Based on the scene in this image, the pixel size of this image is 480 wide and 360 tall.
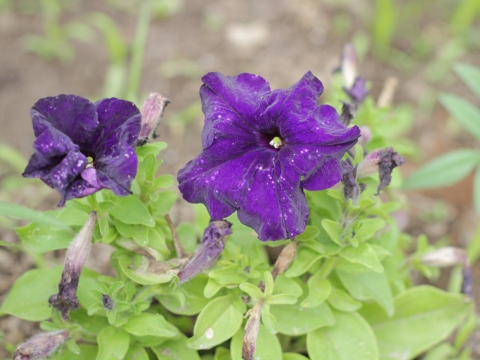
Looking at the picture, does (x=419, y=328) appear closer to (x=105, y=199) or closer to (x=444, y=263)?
(x=444, y=263)

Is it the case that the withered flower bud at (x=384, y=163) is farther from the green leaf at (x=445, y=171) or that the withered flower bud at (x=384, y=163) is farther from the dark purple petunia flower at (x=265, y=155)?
the green leaf at (x=445, y=171)

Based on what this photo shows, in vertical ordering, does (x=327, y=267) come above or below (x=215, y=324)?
above

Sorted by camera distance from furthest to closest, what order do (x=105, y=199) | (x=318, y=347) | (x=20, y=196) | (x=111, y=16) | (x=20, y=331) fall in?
(x=111, y=16), (x=20, y=196), (x=20, y=331), (x=318, y=347), (x=105, y=199)

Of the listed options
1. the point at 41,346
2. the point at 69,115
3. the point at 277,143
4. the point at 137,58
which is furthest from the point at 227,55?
the point at 41,346

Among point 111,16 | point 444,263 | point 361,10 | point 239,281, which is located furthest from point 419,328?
point 111,16

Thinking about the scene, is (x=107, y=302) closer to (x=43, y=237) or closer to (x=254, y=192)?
(x=43, y=237)

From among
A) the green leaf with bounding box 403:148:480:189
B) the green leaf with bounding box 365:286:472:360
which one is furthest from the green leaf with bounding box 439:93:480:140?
the green leaf with bounding box 365:286:472:360

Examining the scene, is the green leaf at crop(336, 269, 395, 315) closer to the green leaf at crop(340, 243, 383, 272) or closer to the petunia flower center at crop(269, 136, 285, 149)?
the green leaf at crop(340, 243, 383, 272)
